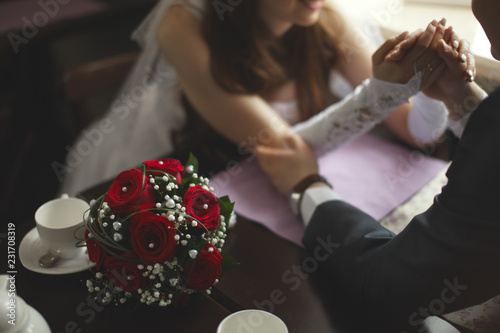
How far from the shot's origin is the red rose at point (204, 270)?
699mm

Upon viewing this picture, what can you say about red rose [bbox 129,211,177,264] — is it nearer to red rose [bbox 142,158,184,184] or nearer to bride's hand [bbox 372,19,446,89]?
red rose [bbox 142,158,184,184]

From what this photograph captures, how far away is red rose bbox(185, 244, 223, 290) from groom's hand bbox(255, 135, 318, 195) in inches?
14.4

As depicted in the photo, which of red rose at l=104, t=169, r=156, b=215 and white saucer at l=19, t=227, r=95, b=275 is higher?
red rose at l=104, t=169, r=156, b=215

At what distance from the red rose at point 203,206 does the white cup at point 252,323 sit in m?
0.14

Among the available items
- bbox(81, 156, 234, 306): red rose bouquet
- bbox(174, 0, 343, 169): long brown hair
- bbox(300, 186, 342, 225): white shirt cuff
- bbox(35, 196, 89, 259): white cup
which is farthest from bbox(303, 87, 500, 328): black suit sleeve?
bbox(174, 0, 343, 169): long brown hair

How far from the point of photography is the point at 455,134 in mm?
921

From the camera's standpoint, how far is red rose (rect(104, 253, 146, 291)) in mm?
689

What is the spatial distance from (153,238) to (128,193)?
8 centimetres

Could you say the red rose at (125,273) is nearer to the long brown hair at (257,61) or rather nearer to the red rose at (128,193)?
the red rose at (128,193)

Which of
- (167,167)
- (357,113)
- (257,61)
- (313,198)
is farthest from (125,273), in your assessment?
(257,61)

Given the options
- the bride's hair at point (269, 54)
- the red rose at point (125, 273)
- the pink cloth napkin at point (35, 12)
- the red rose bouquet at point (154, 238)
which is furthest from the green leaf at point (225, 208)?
the pink cloth napkin at point (35, 12)

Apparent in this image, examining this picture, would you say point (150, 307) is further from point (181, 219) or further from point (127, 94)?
point (127, 94)

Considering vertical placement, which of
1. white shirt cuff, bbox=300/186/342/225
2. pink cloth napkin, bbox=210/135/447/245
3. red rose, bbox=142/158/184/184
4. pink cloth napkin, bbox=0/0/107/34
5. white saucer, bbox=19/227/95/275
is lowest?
pink cloth napkin, bbox=0/0/107/34

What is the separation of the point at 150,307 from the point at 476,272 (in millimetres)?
503
